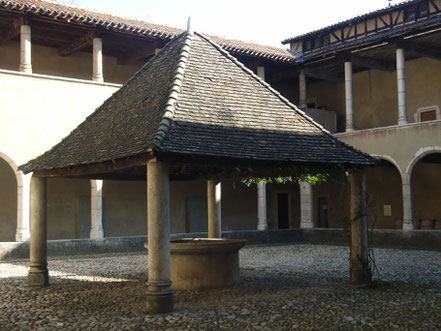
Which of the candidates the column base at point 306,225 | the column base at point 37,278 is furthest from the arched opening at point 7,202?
the column base at point 306,225

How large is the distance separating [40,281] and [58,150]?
235 centimetres

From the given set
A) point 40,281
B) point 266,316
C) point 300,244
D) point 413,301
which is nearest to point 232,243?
point 266,316

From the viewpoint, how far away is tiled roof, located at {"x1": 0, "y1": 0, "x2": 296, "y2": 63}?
16.3 m

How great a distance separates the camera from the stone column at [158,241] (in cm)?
793

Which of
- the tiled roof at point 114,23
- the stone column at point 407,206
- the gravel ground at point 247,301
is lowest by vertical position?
the gravel ground at point 247,301

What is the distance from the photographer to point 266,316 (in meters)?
7.57

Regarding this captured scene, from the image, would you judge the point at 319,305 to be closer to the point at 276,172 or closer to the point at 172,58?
the point at 276,172

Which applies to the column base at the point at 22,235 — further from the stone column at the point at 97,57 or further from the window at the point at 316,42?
the window at the point at 316,42

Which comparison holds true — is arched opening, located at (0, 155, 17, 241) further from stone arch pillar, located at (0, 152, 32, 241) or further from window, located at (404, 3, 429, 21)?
window, located at (404, 3, 429, 21)

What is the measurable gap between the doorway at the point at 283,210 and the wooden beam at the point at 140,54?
939cm

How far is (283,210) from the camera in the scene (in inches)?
1048

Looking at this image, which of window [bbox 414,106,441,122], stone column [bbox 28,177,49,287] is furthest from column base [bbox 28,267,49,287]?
window [bbox 414,106,441,122]

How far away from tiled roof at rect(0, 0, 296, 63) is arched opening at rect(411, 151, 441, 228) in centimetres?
663

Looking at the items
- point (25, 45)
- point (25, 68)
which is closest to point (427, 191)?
point (25, 68)
